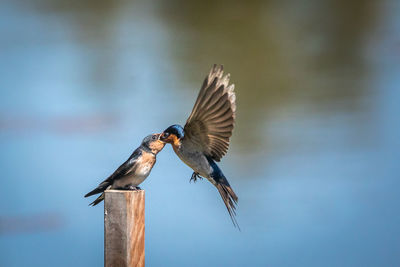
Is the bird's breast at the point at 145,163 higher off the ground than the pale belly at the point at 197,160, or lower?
lower

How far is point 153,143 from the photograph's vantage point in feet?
7.13

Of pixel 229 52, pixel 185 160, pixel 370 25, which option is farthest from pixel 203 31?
pixel 185 160

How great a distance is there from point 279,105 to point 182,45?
185 centimetres

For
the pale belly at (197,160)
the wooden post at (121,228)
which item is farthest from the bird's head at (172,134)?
the wooden post at (121,228)

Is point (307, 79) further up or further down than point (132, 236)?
further up

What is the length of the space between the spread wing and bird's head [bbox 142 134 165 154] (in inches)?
7.1

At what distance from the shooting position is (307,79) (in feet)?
38.1

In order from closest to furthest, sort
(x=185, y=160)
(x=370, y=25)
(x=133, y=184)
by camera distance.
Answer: (x=133, y=184)
(x=185, y=160)
(x=370, y=25)

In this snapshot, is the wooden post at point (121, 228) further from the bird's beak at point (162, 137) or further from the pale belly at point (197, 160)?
the pale belly at point (197, 160)

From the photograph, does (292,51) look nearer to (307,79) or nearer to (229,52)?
(307,79)

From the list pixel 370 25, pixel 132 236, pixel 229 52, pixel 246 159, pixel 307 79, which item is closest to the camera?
pixel 132 236

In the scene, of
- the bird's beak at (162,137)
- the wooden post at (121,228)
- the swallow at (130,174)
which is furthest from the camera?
the bird's beak at (162,137)

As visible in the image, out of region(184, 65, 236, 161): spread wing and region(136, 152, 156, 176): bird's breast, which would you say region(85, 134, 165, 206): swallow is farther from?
region(184, 65, 236, 161): spread wing

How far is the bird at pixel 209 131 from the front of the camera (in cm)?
231
